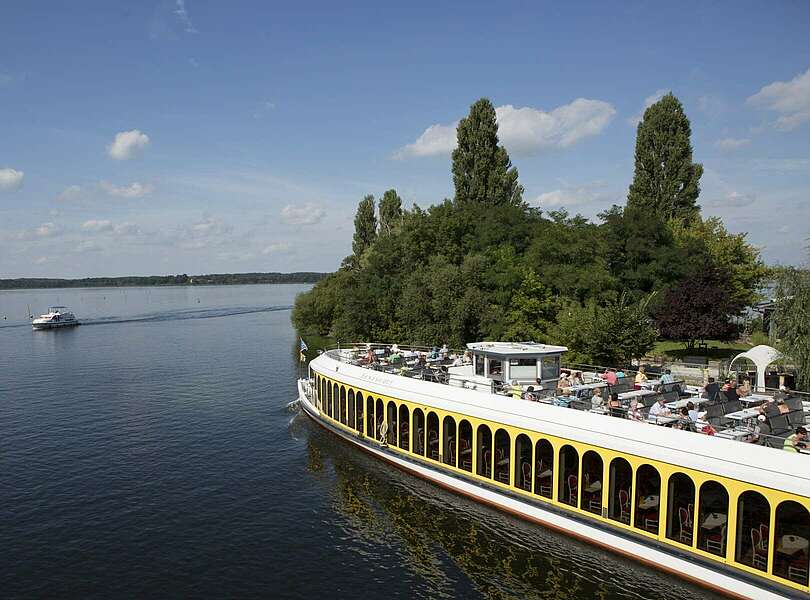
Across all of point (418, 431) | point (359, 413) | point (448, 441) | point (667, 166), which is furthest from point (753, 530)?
point (667, 166)

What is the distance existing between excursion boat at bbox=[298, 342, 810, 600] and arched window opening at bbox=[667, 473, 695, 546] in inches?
1.4

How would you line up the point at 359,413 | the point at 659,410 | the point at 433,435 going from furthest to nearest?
the point at 359,413 < the point at 433,435 < the point at 659,410

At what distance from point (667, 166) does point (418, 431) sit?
51.6 meters

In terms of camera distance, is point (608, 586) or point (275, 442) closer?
point (608, 586)

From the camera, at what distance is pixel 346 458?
2905 centimetres

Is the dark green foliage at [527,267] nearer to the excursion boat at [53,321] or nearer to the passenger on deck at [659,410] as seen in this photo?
the passenger on deck at [659,410]

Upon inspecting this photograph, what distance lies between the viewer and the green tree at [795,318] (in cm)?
2570

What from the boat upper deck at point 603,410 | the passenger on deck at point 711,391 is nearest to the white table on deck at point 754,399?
the boat upper deck at point 603,410

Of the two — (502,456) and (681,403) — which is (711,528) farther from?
(502,456)

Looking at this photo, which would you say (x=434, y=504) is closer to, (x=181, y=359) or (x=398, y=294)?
(x=398, y=294)

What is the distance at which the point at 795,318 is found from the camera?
27.4 meters

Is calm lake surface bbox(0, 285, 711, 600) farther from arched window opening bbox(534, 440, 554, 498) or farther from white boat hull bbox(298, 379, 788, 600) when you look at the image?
arched window opening bbox(534, 440, 554, 498)

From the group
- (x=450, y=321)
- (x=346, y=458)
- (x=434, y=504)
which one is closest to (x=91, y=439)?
(x=346, y=458)

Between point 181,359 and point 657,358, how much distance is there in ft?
159
